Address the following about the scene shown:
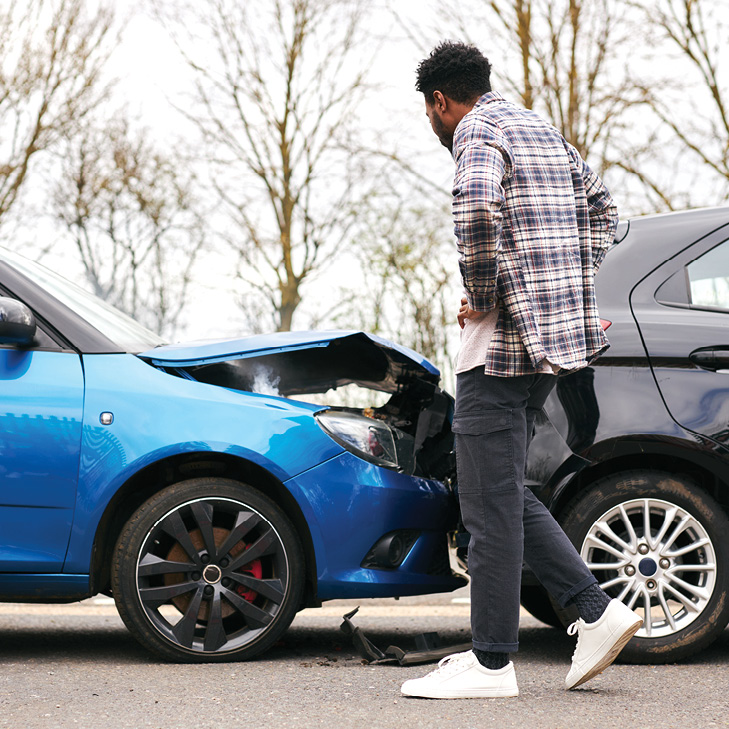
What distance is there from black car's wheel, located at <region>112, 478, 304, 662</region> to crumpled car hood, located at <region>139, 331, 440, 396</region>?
0.47 m

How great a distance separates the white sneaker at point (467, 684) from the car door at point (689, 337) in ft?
3.74

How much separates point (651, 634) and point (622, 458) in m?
0.62

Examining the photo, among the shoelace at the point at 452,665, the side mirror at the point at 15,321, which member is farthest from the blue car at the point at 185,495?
the shoelace at the point at 452,665

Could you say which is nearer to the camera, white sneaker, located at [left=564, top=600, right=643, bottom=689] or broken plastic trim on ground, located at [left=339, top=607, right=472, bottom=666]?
white sneaker, located at [left=564, top=600, right=643, bottom=689]

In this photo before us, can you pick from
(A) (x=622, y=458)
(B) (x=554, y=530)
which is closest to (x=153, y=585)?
(B) (x=554, y=530)

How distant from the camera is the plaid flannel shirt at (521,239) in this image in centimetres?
277

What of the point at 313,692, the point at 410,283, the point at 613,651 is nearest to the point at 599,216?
the point at 613,651

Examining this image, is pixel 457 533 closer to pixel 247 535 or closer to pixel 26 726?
pixel 247 535

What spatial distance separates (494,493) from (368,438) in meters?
0.76

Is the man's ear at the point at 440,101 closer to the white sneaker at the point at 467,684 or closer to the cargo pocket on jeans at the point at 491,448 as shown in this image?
the cargo pocket on jeans at the point at 491,448

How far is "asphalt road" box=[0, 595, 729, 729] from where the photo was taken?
2664 mm

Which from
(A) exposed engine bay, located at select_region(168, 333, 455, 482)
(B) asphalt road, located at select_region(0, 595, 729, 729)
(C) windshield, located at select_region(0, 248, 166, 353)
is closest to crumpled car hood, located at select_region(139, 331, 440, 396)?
(A) exposed engine bay, located at select_region(168, 333, 455, 482)

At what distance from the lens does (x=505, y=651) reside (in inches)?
115

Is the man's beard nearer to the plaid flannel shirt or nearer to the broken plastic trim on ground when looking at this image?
the plaid flannel shirt
